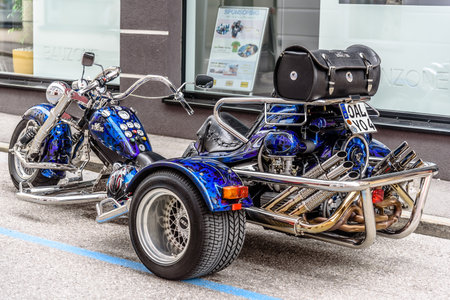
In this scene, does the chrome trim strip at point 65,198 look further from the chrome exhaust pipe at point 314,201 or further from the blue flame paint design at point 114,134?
the chrome exhaust pipe at point 314,201

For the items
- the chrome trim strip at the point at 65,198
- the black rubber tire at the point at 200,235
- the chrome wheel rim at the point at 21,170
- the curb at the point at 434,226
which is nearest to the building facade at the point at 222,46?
the curb at the point at 434,226

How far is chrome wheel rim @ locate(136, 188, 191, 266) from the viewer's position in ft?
17.1

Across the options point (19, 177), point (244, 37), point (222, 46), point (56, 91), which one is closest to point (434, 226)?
point (56, 91)

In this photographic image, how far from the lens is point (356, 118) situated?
201 inches

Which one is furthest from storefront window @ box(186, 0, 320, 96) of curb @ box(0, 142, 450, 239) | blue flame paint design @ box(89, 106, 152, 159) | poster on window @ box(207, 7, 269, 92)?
blue flame paint design @ box(89, 106, 152, 159)

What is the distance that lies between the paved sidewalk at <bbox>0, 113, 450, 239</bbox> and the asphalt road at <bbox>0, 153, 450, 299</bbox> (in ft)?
0.43

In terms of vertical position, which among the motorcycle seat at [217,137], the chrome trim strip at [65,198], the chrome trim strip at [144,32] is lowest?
the chrome trim strip at [65,198]

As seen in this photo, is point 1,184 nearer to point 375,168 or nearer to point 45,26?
point 375,168

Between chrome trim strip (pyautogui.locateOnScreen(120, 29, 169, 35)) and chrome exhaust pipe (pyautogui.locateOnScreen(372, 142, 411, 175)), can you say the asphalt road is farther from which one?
chrome trim strip (pyautogui.locateOnScreen(120, 29, 169, 35))

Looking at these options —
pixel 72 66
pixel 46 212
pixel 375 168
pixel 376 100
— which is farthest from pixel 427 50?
pixel 72 66

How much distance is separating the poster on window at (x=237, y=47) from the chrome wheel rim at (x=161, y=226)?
528 cm

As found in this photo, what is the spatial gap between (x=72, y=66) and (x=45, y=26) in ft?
2.92

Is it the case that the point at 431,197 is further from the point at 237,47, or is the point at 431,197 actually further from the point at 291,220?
the point at 237,47

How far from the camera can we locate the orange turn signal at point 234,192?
4941 millimetres
